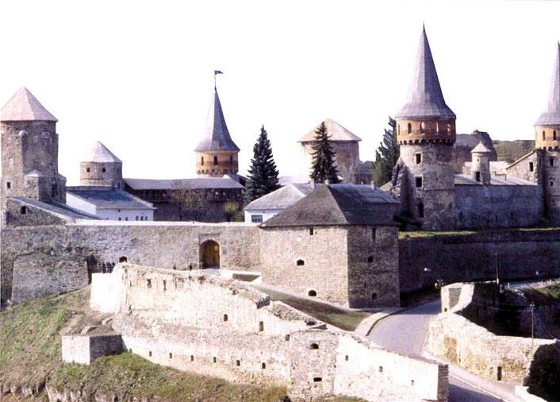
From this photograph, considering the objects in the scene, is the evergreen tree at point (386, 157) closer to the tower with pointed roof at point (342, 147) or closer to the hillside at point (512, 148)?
the tower with pointed roof at point (342, 147)

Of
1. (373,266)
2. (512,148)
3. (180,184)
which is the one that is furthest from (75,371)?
(512,148)

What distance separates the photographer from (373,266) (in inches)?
2415

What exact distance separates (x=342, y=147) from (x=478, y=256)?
2178cm

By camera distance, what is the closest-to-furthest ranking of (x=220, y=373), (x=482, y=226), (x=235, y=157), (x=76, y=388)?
(x=220, y=373)
(x=76, y=388)
(x=482, y=226)
(x=235, y=157)

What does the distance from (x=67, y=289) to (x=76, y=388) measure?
36.9 ft

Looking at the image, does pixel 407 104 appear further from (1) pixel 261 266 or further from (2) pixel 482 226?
(1) pixel 261 266

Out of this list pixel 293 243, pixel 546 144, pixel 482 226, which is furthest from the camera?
pixel 546 144

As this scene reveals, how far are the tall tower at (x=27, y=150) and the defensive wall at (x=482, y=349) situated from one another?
2488 centimetres

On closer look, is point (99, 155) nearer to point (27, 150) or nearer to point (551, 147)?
point (27, 150)

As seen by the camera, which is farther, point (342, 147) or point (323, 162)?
point (342, 147)

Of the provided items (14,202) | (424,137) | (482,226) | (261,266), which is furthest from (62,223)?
(482,226)

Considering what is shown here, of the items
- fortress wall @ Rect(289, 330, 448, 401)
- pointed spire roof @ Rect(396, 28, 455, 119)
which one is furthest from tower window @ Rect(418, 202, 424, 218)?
fortress wall @ Rect(289, 330, 448, 401)

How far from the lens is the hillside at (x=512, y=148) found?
13638 centimetres

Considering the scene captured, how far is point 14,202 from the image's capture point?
7069 cm
